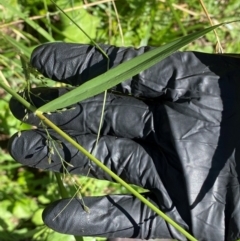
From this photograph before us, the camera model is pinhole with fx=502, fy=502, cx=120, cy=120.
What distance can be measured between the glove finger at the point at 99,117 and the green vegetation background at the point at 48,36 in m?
0.32

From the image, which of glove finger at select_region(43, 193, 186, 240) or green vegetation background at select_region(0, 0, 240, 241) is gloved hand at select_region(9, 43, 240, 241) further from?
green vegetation background at select_region(0, 0, 240, 241)

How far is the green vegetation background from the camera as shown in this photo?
162 cm

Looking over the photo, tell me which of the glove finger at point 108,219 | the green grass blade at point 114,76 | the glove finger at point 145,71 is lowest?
the glove finger at point 108,219

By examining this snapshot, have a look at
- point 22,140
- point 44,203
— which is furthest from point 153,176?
point 44,203

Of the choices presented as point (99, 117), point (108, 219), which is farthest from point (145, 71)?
point (108, 219)

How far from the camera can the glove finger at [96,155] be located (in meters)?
1.22

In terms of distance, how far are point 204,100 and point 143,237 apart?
371mm

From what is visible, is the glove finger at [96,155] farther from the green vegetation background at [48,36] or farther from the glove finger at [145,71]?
the green vegetation background at [48,36]

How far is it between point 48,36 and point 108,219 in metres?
0.64

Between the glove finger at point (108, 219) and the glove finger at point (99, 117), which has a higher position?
the glove finger at point (99, 117)

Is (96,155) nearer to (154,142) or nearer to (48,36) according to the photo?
(154,142)

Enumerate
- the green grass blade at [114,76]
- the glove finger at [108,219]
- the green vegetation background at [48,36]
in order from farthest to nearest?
the green vegetation background at [48,36] → the glove finger at [108,219] → the green grass blade at [114,76]

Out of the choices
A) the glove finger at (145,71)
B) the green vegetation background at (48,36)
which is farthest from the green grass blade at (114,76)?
the green vegetation background at (48,36)

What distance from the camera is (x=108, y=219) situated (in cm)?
121
